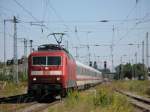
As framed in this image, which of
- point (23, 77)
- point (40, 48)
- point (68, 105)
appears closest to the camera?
point (68, 105)

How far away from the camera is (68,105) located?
1989 cm

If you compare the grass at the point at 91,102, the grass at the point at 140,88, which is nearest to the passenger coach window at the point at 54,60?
the grass at the point at 91,102

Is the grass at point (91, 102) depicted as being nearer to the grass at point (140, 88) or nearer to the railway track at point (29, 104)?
the railway track at point (29, 104)

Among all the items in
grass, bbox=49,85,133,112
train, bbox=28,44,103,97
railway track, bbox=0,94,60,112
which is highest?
train, bbox=28,44,103,97

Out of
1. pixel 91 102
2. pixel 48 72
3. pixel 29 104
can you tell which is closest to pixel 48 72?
pixel 48 72

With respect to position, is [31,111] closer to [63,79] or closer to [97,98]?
[97,98]

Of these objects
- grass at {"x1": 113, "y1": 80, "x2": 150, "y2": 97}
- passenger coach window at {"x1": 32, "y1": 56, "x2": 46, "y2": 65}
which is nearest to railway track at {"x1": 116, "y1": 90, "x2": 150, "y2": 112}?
A: passenger coach window at {"x1": 32, "y1": 56, "x2": 46, "y2": 65}

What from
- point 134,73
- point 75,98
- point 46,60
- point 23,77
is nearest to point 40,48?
point 46,60

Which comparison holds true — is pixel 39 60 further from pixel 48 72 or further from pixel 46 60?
pixel 48 72

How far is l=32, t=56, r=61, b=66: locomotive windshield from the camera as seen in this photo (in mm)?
25469

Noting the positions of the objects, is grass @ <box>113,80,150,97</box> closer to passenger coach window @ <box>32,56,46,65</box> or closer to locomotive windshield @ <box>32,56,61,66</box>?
locomotive windshield @ <box>32,56,61,66</box>

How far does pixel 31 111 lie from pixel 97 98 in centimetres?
422

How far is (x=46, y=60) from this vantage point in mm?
25531

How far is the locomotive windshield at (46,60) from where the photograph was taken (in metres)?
25.5
